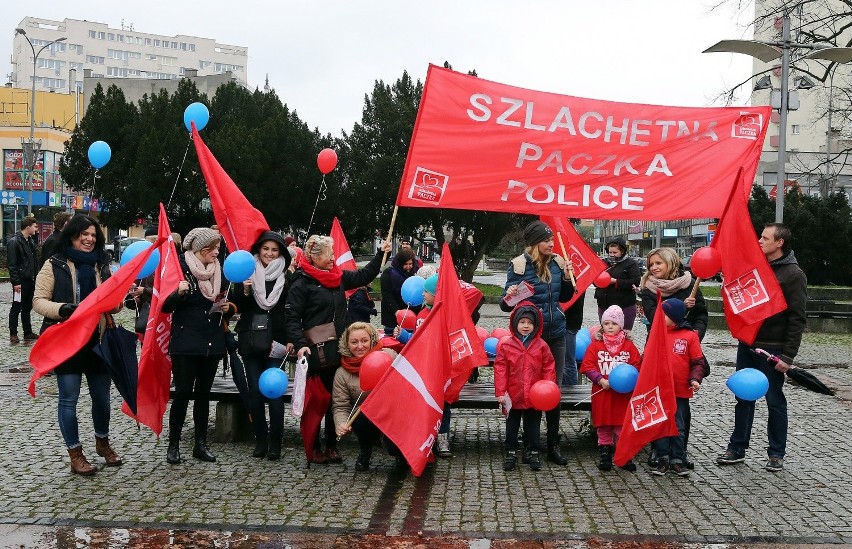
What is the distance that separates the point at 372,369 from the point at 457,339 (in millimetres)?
810

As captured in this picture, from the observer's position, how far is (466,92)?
25.3 feet

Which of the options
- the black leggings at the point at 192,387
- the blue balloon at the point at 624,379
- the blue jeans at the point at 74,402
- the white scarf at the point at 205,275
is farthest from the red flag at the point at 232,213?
the blue balloon at the point at 624,379

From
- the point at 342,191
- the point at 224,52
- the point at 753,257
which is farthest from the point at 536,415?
the point at 224,52

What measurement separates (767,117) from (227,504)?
211 inches

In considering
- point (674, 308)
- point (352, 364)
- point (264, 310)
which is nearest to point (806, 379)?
point (674, 308)

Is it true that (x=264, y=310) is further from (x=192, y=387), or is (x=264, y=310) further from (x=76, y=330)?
(x=76, y=330)

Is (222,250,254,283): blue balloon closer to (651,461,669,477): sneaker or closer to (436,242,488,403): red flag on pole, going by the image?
(436,242,488,403): red flag on pole

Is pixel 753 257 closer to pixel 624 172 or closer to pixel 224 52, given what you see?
pixel 624 172

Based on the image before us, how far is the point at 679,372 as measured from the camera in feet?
23.3

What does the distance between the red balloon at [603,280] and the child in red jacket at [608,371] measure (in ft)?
7.78

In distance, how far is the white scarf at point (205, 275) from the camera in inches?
278

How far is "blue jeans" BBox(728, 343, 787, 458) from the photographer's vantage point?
718cm

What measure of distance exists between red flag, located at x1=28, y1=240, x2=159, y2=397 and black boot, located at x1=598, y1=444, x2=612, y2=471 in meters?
3.85

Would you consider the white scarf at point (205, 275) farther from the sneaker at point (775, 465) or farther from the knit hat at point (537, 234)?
the sneaker at point (775, 465)
